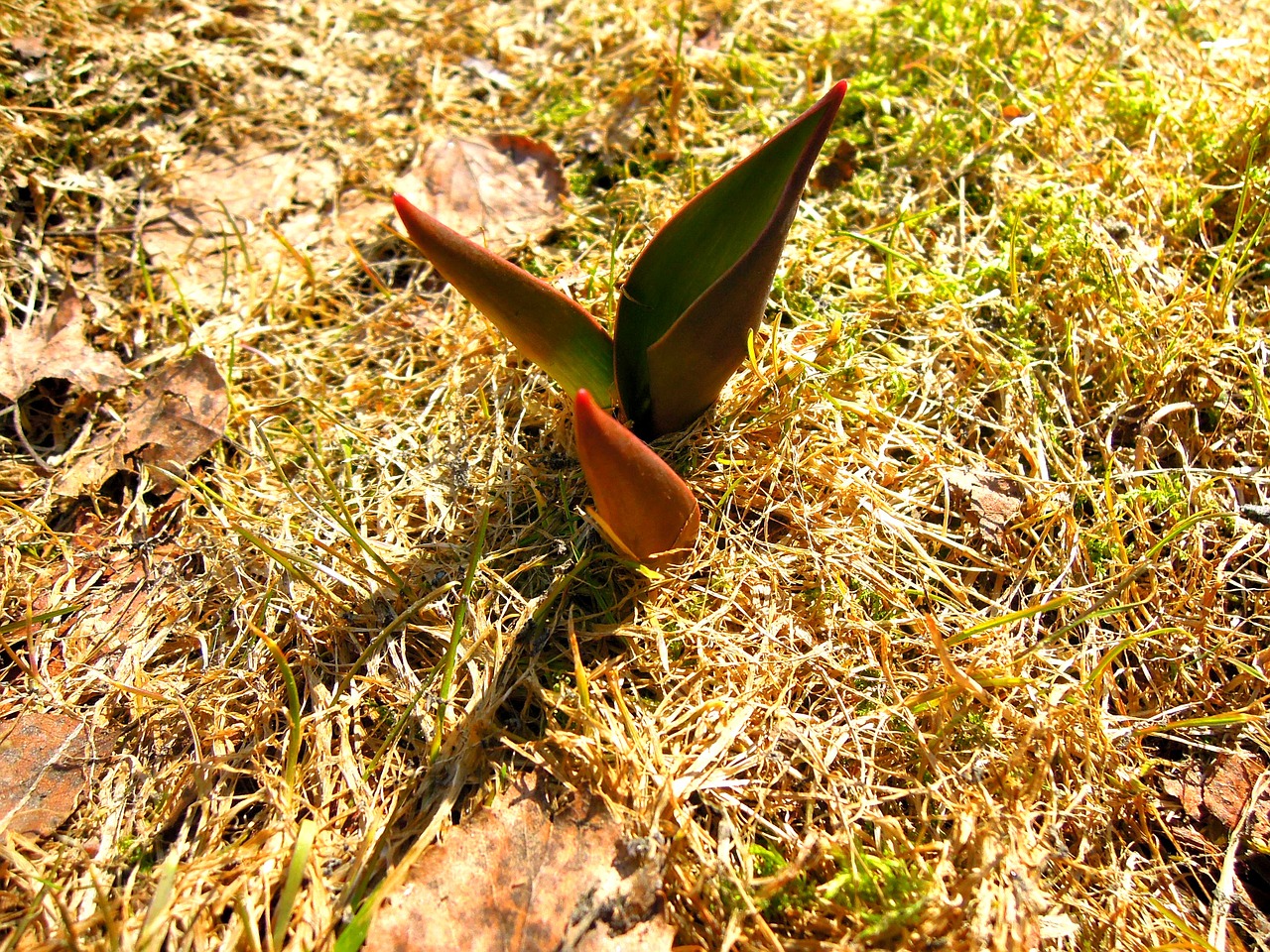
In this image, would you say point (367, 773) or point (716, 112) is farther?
point (716, 112)

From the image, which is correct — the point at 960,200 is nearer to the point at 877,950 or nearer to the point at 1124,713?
the point at 1124,713

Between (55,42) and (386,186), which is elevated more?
(55,42)

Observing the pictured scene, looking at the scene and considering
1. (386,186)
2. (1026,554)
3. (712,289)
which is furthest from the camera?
(386,186)

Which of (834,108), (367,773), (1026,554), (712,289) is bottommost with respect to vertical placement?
(367,773)

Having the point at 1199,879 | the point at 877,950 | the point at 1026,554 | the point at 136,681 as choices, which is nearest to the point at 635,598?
the point at 877,950

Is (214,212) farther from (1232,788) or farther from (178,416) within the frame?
(1232,788)

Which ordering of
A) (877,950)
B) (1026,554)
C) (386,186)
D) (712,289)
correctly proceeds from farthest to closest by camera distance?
(386,186)
(1026,554)
(712,289)
(877,950)

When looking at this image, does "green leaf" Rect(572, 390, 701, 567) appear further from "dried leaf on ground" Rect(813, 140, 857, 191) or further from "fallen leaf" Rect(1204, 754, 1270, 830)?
"dried leaf on ground" Rect(813, 140, 857, 191)

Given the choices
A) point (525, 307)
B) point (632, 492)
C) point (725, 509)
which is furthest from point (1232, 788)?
point (525, 307)
